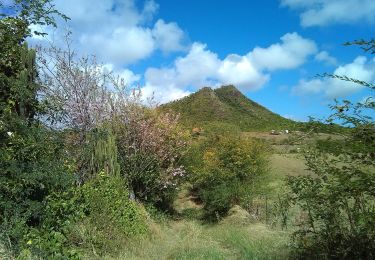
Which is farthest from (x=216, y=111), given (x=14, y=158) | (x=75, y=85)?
(x=14, y=158)

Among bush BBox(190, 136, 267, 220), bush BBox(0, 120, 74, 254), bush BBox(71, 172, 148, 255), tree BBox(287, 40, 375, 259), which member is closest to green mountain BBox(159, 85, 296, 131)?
bush BBox(190, 136, 267, 220)

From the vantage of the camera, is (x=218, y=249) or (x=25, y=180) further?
(x=218, y=249)

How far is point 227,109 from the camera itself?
2208 inches

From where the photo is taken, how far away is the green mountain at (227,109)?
48562mm

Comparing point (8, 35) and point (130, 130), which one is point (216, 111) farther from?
point (8, 35)

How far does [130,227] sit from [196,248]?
3.08 m

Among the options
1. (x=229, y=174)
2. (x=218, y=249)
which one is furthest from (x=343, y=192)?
(x=229, y=174)

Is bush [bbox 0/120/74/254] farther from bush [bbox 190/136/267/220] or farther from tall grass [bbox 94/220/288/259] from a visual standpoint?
bush [bbox 190/136/267/220]

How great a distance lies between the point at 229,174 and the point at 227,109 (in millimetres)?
33153

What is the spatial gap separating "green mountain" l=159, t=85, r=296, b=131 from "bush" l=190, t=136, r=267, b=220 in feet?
64.3

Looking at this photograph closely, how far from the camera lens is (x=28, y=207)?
29.9 ft

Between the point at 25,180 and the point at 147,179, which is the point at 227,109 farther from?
the point at 25,180

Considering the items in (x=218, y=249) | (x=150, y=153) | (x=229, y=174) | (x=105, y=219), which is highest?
A: (x=150, y=153)

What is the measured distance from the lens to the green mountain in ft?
159
